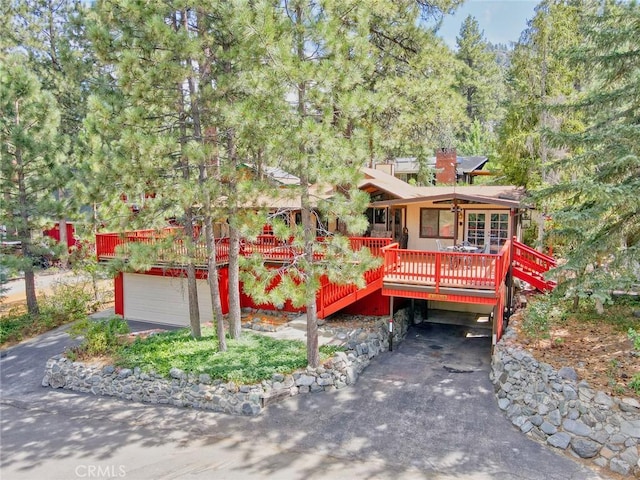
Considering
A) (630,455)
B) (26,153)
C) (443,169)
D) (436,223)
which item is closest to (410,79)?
(436,223)

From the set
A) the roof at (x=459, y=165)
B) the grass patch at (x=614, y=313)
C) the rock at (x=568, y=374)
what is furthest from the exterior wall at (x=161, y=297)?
the roof at (x=459, y=165)

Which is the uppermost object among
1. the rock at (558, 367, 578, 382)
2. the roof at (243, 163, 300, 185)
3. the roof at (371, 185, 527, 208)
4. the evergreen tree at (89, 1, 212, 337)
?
the evergreen tree at (89, 1, 212, 337)

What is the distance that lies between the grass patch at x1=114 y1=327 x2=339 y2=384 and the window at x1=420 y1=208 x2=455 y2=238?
684cm

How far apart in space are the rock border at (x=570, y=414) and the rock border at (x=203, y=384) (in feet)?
11.5

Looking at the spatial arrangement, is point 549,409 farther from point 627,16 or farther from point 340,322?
point 627,16

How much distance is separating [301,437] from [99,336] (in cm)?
649

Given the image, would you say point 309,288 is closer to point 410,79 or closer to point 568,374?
point 568,374

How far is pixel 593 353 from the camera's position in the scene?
29.7 ft

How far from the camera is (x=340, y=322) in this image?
13.0 metres

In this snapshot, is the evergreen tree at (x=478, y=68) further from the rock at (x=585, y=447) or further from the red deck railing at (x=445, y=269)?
the rock at (x=585, y=447)

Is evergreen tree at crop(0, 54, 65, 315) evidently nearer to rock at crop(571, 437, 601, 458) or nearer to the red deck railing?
the red deck railing

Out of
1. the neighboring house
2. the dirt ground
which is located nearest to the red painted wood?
the dirt ground

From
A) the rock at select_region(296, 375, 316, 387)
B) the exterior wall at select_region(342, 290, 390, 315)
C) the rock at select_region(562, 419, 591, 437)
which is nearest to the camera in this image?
the rock at select_region(562, 419, 591, 437)

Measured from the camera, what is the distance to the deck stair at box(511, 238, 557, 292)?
1296cm
